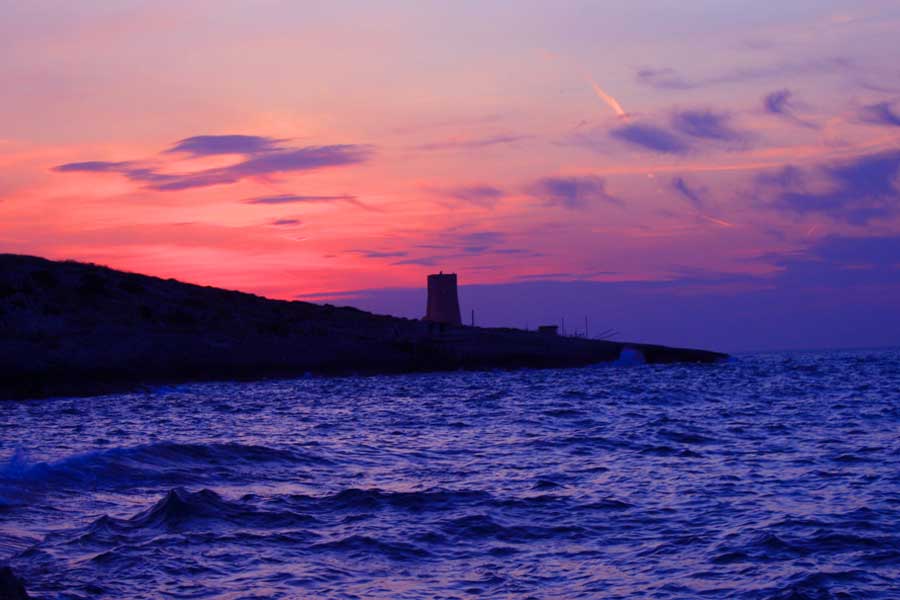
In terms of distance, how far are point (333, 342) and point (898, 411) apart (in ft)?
160

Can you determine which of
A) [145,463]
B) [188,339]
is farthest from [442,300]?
[145,463]

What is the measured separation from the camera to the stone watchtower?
103750 mm

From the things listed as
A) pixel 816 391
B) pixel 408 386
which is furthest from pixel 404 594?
pixel 408 386

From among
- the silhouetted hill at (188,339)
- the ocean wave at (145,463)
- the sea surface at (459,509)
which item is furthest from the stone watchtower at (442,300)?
the ocean wave at (145,463)

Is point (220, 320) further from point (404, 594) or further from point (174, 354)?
point (404, 594)

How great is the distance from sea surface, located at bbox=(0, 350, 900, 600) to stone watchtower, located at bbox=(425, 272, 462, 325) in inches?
3014

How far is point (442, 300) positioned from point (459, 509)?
90210 millimetres

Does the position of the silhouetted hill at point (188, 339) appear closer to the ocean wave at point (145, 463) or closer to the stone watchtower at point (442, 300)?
the stone watchtower at point (442, 300)

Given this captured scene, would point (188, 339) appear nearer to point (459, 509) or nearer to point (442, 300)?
point (442, 300)

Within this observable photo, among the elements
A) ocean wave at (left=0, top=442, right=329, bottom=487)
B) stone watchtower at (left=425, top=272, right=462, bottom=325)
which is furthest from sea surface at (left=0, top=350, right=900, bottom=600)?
stone watchtower at (left=425, top=272, right=462, bottom=325)

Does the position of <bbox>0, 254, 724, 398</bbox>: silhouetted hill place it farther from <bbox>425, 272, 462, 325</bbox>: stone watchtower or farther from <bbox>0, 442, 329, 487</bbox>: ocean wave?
<bbox>0, 442, 329, 487</bbox>: ocean wave

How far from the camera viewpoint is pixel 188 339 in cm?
6438

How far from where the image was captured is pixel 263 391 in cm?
4828

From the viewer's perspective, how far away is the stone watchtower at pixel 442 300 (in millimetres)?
103750
